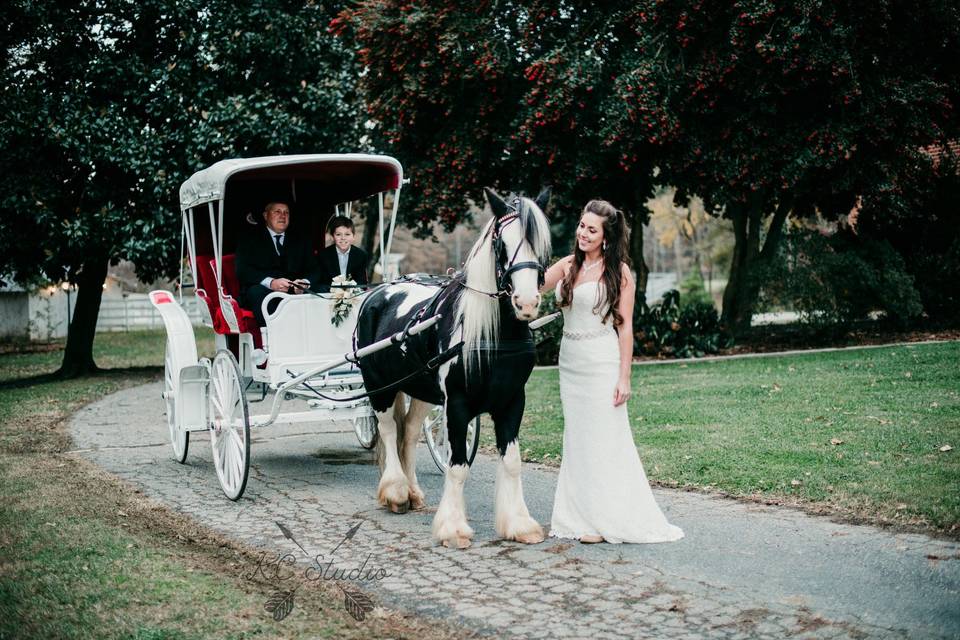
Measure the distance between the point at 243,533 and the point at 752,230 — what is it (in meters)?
15.0

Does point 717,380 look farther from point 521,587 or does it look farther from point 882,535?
point 521,587

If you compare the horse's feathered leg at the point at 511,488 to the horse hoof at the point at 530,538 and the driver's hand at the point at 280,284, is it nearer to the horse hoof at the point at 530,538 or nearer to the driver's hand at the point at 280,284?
the horse hoof at the point at 530,538

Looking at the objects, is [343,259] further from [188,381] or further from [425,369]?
[425,369]

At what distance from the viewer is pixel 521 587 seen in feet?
16.1

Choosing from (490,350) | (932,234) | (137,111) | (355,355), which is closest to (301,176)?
(355,355)

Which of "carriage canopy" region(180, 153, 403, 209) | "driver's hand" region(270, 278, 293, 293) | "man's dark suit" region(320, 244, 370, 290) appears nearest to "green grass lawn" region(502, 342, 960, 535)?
"man's dark suit" region(320, 244, 370, 290)

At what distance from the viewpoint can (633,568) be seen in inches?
202

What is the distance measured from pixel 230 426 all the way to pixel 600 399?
337 centimetres

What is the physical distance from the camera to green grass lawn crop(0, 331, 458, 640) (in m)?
4.38

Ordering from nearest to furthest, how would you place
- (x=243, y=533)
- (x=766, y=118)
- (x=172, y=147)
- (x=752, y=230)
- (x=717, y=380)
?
(x=243, y=533)
(x=717, y=380)
(x=766, y=118)
(x=172, y=147)
(x=752, y=230)

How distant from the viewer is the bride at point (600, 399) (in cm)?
566

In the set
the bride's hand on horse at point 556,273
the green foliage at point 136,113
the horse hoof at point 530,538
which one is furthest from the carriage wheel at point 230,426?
the green foliage at point 136,113

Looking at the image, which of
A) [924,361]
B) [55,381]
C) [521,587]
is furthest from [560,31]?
[521,587]

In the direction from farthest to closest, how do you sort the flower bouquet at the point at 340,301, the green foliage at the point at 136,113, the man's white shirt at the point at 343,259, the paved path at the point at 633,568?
the green foliage at the point at 136,113, the man's white shirt at the point at 343,259, the flower bouquet at the point at 340,301, the paved path at the point at 633,568
